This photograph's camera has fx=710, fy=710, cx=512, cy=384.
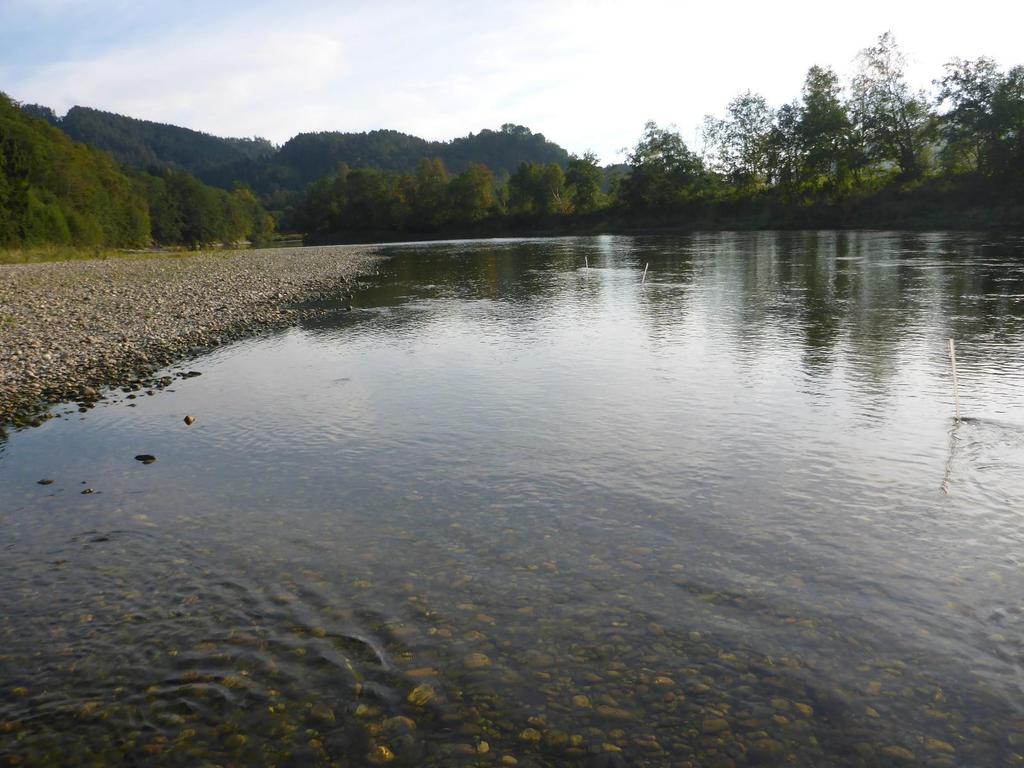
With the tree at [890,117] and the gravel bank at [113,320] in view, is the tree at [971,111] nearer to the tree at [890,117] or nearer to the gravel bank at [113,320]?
the tree at [890,117]

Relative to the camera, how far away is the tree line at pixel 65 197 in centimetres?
7881

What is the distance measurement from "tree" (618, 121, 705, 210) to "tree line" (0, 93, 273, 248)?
319 ft

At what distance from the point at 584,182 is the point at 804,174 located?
204ft

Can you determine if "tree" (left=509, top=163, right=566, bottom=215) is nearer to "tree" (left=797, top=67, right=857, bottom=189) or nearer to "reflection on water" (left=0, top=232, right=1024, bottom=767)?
"tree" (left=797, top=67, right=857, bottom=189)

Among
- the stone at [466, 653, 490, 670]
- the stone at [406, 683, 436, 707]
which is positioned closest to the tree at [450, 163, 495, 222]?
the stone at [466, 653, 490, 670]

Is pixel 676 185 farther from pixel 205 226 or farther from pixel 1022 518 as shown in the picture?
pixel 1022 518

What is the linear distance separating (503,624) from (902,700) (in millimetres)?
3794

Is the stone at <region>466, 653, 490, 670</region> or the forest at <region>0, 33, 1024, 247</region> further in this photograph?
the forest at <region>0, 33, 1024, 247</region>

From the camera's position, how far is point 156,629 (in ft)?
25.3

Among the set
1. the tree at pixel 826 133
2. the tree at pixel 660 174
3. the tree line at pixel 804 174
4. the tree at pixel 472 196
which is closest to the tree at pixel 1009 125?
the tree line at pixel 804 174

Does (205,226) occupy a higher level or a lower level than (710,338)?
higher

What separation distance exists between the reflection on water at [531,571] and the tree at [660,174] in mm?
131681

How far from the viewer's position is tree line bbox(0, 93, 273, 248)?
7881 centimetres

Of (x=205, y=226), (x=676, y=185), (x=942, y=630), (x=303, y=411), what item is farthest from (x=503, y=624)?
(x=205, y=226)
